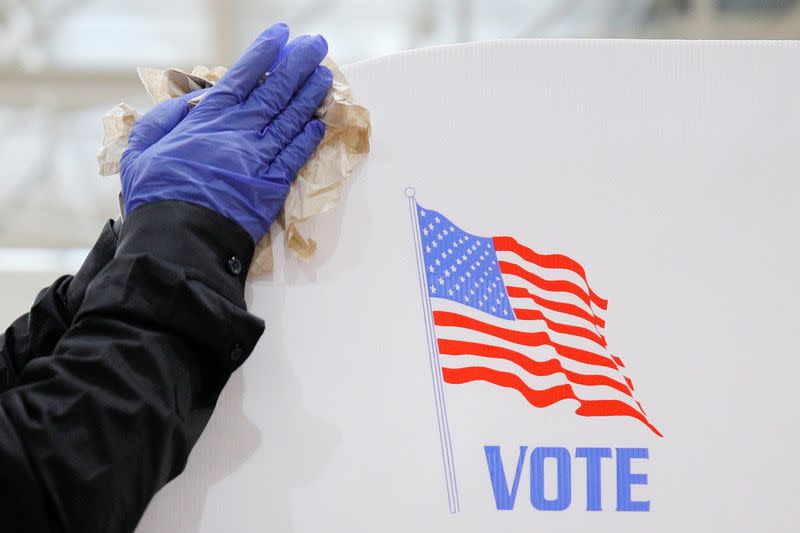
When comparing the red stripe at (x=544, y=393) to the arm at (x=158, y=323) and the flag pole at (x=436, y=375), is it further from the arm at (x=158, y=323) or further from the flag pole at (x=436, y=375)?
the arm at (x=158, y=323)

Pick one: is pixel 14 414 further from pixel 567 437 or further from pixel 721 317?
pixel 721 317

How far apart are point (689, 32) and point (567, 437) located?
11.0ft

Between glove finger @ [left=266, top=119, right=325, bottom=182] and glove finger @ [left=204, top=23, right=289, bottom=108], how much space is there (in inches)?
4.2

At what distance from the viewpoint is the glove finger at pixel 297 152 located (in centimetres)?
124

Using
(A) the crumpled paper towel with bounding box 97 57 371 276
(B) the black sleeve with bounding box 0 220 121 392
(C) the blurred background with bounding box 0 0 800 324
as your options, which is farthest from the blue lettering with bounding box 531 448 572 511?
(C) the blurred background with bounding box 0 0 800 324

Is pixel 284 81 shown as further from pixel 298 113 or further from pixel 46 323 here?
pixel 46 323

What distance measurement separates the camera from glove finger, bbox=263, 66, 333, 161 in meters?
1.26

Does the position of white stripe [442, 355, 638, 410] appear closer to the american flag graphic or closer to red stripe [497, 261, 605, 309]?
the american flag graphic

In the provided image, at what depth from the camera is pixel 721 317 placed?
1.33 meters

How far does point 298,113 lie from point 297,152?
2.5 inches

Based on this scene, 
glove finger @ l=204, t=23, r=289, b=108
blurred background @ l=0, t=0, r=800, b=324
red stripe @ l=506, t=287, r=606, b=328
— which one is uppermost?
blurred background @ l=0, t=0, r=800, b=324

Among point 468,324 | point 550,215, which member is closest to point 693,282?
point 550,215

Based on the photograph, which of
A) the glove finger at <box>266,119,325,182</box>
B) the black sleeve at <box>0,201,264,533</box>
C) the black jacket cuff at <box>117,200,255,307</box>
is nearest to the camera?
the black sleeve at <box>0,201,264,533</box>

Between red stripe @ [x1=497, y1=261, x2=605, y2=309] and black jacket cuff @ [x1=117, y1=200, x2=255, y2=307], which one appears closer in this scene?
black jacket cuff @ [x1=117, y1=200, x2=255, y2=307]
